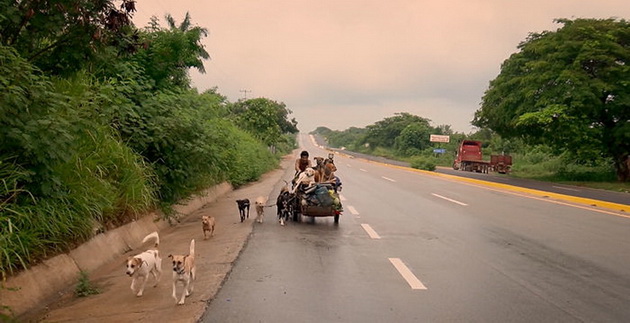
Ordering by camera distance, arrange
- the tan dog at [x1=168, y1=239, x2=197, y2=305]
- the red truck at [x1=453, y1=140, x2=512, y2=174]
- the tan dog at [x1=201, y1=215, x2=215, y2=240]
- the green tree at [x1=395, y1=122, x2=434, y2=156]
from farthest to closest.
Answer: the green tree at [x1=395, y1=122, x2=434, y2=156] < the red truck at [x1=453, y1=140, x2=512, y2=174] < the tan dog at [x1=201, y1=215, x2=215, y2=240] < the tan dog at [x1=168, y1=239, x2=197, y2=305]

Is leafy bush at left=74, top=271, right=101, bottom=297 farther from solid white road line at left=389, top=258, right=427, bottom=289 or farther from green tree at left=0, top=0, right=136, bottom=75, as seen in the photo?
solid white road line at left=389, top=258, right=427, bottom=289

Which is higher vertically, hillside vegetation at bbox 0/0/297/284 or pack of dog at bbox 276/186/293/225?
hillside vegetation at bbox 0/0/297/284

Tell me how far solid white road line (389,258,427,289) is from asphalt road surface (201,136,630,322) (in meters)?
0.01

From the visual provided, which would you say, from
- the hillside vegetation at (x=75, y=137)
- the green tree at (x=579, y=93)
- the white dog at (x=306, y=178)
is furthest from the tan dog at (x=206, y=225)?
the green tree at (x=579, y=93)

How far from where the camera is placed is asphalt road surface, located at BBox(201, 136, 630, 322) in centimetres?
530

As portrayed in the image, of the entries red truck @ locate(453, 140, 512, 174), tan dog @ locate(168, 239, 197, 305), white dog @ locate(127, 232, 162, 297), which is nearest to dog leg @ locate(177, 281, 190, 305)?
tan dog @ locate(168, 239, 197, 305)

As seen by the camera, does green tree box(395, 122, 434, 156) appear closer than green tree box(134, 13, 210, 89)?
No

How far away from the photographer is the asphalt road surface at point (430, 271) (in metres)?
5.30

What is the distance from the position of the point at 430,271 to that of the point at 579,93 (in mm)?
27120

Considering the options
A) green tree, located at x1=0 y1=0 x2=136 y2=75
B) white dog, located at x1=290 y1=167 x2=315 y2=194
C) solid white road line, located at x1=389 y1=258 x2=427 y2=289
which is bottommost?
solid white road line, located at x1=389 y1=258 x2=427 y2=289

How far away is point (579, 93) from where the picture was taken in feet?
97.6

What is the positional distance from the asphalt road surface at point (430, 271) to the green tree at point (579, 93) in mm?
Answer: 19725

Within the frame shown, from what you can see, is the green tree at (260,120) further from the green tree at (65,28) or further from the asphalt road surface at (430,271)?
the green tree at (65,28)

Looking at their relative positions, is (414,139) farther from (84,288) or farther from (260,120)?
(84,288)
